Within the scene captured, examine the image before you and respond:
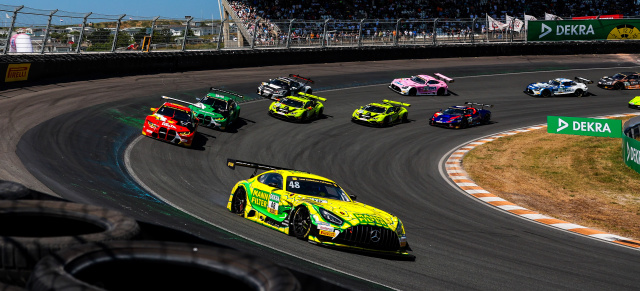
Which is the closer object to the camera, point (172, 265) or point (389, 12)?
point (172, 265)

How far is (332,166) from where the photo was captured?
24.2m

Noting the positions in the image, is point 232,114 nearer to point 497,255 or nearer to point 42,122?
point 42,122

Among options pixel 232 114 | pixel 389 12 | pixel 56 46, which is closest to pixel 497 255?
pixel 232 114

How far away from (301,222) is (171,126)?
12214 mm

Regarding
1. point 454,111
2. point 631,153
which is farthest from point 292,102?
point 631,153

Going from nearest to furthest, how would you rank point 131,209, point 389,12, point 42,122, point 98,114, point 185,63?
point 131,209
point 42,122
point 98,114
point 185,63
point 389,12

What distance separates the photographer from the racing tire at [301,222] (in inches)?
518

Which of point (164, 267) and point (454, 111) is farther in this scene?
point (454, 111)

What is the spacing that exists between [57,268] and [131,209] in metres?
10.0

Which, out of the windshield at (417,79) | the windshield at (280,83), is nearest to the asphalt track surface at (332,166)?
the windshield at (417,79)

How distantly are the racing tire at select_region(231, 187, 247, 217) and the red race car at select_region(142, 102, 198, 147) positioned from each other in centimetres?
913

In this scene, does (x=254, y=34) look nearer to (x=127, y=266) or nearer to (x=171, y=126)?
(x=171, y=126)

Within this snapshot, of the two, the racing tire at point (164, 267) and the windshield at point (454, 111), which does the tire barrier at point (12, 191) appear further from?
the windshield at point (454, 111)

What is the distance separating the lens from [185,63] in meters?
39.1
